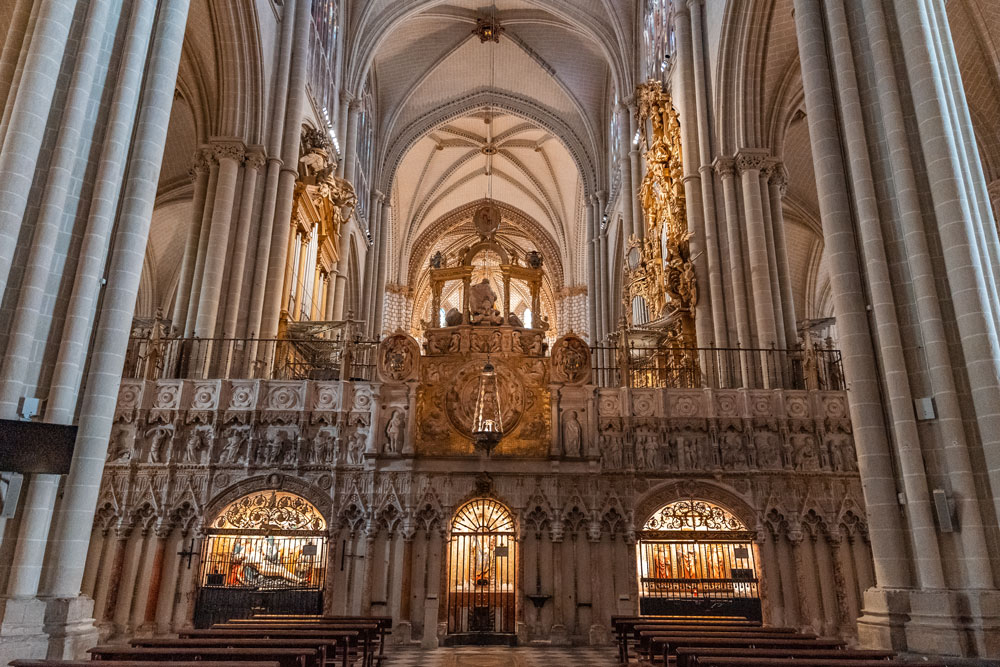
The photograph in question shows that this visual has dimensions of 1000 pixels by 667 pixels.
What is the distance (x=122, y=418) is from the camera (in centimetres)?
1310

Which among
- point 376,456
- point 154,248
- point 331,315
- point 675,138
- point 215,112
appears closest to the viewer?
point 376,456

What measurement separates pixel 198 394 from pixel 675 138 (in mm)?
13494

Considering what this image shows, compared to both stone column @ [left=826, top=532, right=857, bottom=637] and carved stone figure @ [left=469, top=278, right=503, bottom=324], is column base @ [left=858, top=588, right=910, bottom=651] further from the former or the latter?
carved stone figure @ [left=469, top=278, right=503, bottom=324]

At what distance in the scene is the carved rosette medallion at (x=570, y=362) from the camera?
44.5ft

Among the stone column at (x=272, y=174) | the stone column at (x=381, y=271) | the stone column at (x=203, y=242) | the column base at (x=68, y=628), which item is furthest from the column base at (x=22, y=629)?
the stone column at (x=381, y=271)

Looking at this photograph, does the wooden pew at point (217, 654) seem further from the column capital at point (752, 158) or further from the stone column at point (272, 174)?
the column capital at point (752, 158)

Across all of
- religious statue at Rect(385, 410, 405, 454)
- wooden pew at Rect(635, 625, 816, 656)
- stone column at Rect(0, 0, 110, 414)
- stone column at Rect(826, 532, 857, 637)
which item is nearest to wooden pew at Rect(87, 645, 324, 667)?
stone column at Rect(0, 0, 110, 414)

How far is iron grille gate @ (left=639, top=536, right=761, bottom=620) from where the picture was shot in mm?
12828

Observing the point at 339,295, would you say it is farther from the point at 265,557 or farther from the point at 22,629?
the point at 22,629

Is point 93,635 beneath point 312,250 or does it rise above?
beneath

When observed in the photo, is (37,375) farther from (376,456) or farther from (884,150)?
(884,150)

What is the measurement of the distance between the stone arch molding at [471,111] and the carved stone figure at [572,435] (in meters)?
21.9

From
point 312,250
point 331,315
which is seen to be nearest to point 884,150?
point 312,250

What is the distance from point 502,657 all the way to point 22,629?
254 inches
